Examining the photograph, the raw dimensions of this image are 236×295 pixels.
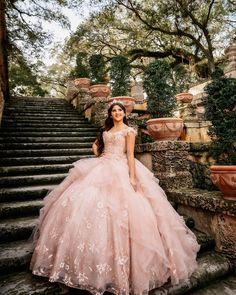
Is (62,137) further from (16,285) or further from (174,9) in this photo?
(174,9)

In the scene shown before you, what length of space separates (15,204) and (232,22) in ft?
→ 45.5

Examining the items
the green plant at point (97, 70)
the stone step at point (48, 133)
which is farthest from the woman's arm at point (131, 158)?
the green plant at point (97, 70)

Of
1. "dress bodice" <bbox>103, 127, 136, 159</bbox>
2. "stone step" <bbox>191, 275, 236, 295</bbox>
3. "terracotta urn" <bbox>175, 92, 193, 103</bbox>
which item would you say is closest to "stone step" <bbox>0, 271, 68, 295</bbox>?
"stone step" <bbox>191, 275, 236, 295</bbox>

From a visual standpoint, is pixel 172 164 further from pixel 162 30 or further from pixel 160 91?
pixel 162 30

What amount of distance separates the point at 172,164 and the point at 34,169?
7.82 ft

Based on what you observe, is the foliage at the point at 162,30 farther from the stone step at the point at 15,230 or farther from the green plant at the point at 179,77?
the stone step at the point at 15,230

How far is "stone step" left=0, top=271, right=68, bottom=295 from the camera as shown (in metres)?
1.95

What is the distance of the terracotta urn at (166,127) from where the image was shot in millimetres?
3564

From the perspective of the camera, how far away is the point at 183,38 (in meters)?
13.4

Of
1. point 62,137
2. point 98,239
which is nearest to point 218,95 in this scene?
point 98,239

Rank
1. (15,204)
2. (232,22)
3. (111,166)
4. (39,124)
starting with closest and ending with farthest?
(111,166) → (15,204) → (39,124) → (232,22)

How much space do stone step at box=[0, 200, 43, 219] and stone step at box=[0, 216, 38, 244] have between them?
187mm

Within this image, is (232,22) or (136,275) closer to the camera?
(136,275)

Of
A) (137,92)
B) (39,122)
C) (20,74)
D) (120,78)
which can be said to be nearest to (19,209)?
(39,122)
